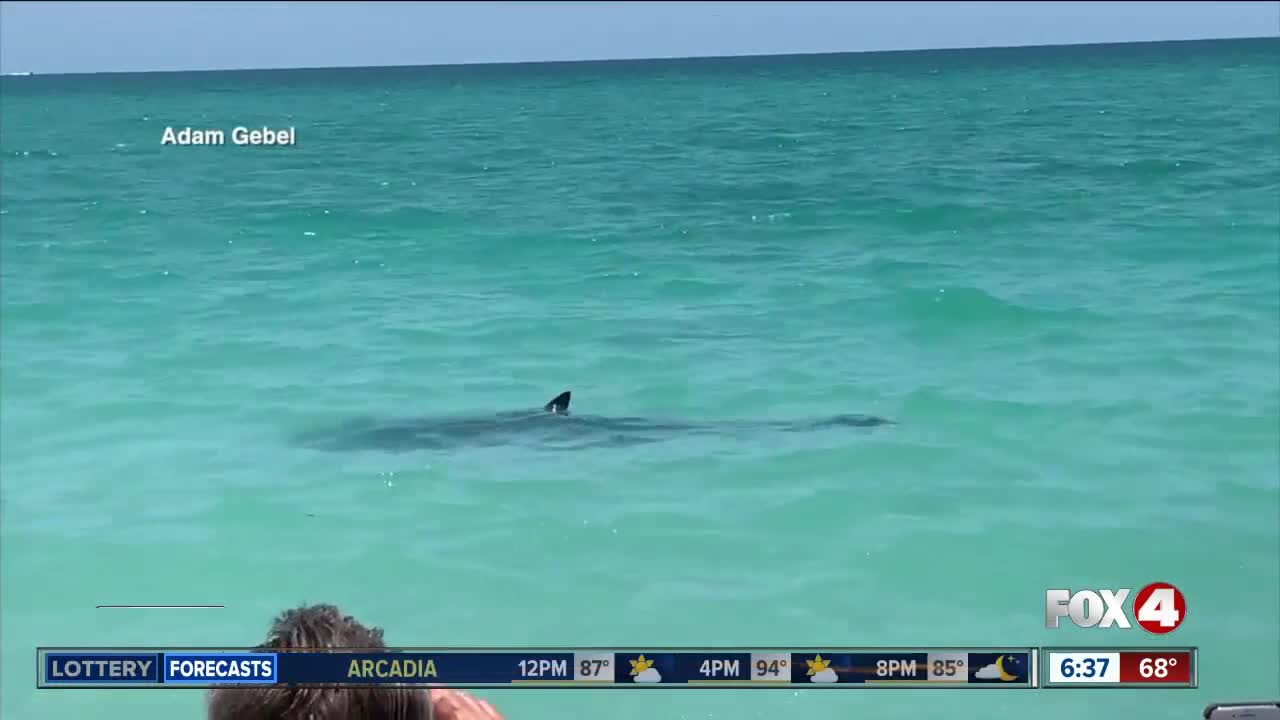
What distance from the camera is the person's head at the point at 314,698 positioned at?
190 cm

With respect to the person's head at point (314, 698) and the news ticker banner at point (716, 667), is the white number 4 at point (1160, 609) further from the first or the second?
the person's head at point (314, 698)

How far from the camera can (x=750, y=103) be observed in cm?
5609

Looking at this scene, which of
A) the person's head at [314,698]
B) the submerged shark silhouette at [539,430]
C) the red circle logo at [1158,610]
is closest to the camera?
the person's head at [314,698]

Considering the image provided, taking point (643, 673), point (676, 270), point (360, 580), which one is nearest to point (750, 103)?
point (676, 270)

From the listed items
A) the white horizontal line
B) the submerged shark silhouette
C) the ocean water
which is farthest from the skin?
the submerged shark silhouette

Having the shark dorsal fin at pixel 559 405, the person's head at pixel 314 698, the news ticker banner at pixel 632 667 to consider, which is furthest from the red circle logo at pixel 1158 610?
the shark dorsal fin at pixel 559 405

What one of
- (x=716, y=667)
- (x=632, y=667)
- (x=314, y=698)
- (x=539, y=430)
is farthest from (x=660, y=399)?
(x=314, y=698)

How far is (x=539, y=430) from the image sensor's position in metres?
12.3

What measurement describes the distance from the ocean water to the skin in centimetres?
500

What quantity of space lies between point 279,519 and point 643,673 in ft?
20.5

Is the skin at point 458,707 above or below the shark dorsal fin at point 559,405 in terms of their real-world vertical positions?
below

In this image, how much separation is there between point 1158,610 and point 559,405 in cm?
647

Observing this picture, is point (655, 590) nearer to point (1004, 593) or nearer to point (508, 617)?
point (508, 617)

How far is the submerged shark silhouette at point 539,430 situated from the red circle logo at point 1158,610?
482cm
